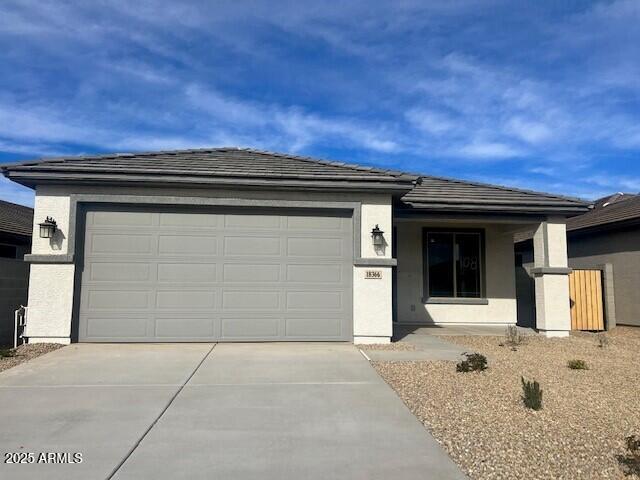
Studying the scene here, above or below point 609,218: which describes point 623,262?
below

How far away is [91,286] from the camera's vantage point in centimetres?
938

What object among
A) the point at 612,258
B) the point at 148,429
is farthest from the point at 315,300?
the point at 612,258

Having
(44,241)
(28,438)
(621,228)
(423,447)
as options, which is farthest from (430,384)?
(621,228)

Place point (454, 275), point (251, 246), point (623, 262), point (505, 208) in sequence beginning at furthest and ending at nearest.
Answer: point (623, 262) < point (454, 275) < point (505, 208) < point (251, 246)

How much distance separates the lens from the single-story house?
13.6m

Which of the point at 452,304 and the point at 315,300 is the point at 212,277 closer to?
the point at 315,300

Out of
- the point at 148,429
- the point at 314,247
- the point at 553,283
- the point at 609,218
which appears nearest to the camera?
the point at 148,429

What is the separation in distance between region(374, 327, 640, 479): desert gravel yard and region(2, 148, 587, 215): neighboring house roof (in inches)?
153

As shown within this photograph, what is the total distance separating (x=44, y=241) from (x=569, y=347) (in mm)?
10876

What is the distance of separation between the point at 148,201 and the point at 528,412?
767cm

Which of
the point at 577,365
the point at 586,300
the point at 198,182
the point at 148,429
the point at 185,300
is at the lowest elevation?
the point at 148,429

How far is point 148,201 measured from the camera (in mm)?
9570

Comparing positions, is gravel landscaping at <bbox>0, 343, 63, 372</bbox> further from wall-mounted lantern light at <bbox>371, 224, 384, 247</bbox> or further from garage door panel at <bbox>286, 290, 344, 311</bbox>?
wall-mounted lantern light at <bbox>371, 224, 384, 247</bbox>

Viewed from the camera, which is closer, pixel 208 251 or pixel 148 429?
pixel 148 429
